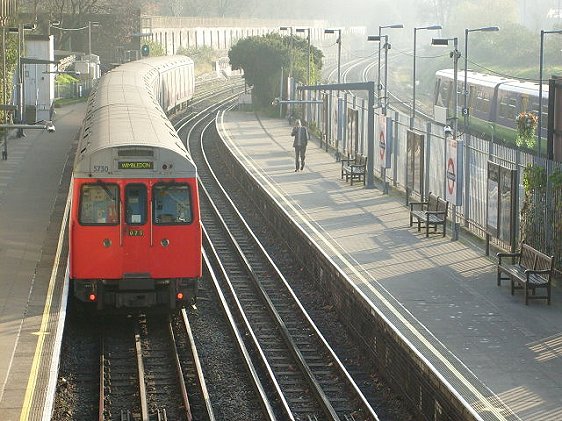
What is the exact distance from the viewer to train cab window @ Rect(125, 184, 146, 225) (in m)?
18.2

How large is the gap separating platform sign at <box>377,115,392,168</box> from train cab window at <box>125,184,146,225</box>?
44.0 feet

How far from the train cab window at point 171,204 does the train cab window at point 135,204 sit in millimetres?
178

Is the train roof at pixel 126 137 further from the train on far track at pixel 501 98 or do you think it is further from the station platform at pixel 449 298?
the train on far track at pixel 501 98

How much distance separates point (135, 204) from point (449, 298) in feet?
16.8

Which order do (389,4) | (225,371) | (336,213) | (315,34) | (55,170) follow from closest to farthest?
(225,371) < (336,213) < (55,170) < (315,34) < (389,4)

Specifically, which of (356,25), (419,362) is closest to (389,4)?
(356,25)

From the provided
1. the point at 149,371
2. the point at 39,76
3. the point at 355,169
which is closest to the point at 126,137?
the point at 149,371

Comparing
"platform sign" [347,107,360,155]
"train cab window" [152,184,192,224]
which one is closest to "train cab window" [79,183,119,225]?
"train cab window" [152,184,192,224]

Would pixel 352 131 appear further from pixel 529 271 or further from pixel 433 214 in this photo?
pixel 529 271

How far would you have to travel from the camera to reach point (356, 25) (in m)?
158

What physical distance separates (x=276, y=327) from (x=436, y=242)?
5.55 meters

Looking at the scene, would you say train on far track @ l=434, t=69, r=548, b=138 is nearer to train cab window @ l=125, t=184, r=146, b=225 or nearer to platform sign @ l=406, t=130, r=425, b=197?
platform sign @ l=406, t=130, r=425, b=197

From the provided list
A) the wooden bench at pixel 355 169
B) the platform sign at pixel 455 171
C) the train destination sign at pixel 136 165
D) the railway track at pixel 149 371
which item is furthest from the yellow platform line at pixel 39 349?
the wooden bench at pixel 355 169

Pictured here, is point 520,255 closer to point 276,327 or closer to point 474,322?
point 474,322
